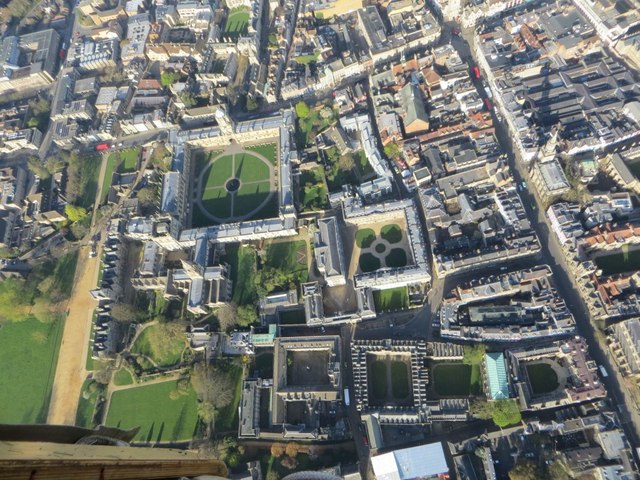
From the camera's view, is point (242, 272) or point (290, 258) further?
point (242, 272)

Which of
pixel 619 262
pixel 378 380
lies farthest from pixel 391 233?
pixel 619 262

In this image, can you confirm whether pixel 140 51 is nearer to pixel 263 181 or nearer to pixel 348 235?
pixel 263 181

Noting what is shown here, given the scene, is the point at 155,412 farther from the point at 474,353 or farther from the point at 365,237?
the point at 474,353

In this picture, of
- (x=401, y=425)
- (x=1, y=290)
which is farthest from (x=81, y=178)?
(x=401, y=425)

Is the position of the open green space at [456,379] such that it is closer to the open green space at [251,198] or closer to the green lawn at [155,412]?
the green lawn at [155,412]

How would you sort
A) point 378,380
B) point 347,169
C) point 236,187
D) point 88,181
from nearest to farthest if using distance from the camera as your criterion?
point 378,380, point 347,169, point 236,187, point 88,181

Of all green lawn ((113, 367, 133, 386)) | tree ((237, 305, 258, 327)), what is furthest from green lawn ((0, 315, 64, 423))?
tree ((237, 305, 258, 327))

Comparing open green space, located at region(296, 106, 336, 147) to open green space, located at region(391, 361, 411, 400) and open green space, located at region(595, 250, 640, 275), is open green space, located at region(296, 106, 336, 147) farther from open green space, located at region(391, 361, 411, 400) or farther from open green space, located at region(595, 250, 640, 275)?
open green space, located at region(595, 250, 640, 275)
